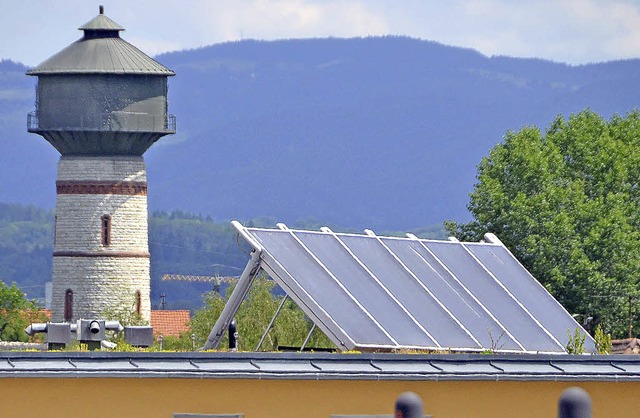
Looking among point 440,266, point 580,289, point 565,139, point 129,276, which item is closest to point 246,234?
point 440,266

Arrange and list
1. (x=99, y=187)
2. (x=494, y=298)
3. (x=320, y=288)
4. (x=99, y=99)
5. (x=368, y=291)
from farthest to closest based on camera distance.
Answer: (x=99, y=99)
(x=99, y=187)
(x=494, y=298)
(x=368, y=291)
(x=320, y=288)

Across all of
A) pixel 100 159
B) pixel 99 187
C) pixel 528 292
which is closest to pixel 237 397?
pixel 528 292

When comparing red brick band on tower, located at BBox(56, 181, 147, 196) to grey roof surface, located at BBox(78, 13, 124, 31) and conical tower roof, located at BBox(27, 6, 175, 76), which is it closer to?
conical tower roof, located at BBox(27, 6, 175, 76)

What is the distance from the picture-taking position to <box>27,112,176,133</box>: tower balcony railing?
359 ft

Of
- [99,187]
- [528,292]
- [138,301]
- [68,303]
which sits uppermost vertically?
[99,187]

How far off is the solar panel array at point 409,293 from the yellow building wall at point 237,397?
31.9 feet

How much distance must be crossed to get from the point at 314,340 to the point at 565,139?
4441 centimetres

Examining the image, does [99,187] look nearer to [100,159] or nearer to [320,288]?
[100,159]

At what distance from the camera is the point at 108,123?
110 metres

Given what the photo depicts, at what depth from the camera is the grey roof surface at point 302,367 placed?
18375mm

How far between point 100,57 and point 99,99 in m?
2.32

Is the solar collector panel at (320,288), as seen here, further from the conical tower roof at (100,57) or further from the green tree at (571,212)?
the conical tower roof at (100,57)

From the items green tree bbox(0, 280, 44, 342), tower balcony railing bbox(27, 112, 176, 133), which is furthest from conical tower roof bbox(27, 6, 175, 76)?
green tree bbox(0, 280, 44, 342)

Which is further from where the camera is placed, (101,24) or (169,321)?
(169,321)
